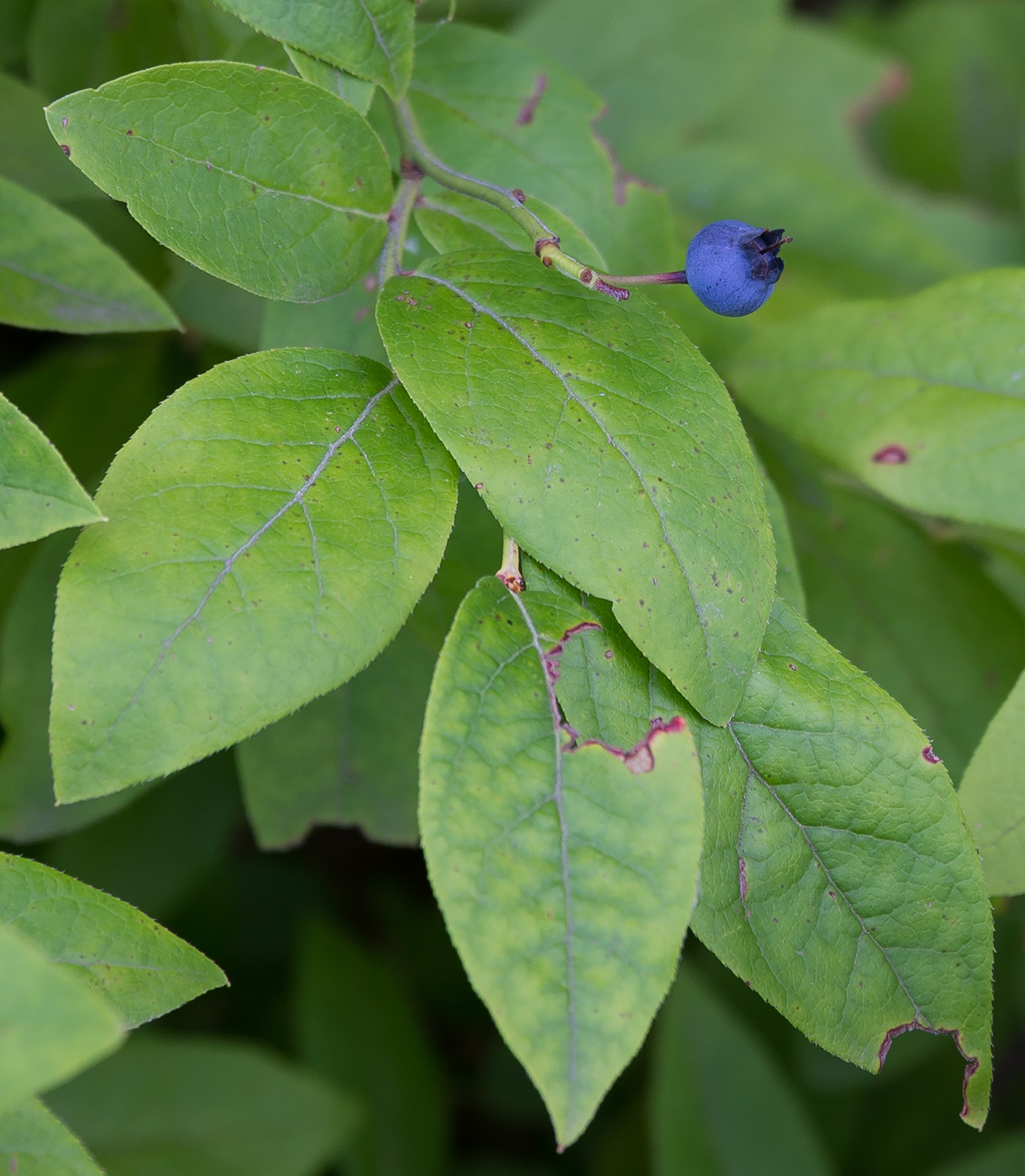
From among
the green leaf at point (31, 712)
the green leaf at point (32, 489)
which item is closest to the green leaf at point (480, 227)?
the green leaf at point (32, 489)

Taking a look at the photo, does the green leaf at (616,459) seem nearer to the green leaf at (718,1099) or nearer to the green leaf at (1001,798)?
the green leaf at (1001,798)

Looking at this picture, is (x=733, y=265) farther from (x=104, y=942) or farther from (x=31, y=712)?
(x=31, y=712)

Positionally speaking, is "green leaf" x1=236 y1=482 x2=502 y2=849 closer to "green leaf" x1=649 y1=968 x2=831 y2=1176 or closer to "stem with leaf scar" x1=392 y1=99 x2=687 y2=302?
"stem with leaf scar" x1=392 y1=99 x2=687 y2=302

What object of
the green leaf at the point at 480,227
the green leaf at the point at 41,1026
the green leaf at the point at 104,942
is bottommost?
the green leaf at the point at 104,942

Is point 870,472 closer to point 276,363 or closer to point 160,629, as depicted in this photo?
point 276,363

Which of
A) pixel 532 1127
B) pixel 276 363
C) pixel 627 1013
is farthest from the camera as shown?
pixel 532 1127

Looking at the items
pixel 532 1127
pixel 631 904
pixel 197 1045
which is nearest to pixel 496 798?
pixel 631 904
